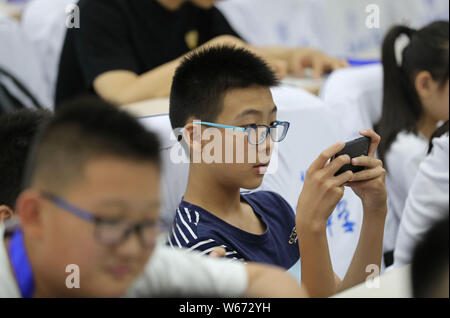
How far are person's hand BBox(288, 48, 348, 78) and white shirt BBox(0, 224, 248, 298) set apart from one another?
5.29 ft

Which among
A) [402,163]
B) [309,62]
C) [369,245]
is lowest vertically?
[402,163]

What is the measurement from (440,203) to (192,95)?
0.60 meters

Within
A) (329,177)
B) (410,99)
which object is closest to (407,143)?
(410,99)

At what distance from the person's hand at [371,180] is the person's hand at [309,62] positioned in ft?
4.06

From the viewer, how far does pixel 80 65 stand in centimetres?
191

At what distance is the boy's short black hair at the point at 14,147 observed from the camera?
937 millimetres

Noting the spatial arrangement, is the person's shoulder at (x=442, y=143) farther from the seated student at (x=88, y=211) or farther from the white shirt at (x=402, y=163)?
the seated student at (x=88, y=211)

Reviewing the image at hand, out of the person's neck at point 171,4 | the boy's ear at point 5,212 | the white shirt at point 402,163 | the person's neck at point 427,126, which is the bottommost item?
the white shirt at point 402,163

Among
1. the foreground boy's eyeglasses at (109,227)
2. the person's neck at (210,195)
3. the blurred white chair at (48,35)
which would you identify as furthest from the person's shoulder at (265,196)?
the blurred white chair at (48,35)

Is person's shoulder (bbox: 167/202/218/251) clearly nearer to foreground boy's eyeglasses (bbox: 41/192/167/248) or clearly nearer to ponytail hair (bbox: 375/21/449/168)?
foreground boy's eyeglasses (bbox: 41/192/167/248)

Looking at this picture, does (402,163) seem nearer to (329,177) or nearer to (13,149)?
(329,177)

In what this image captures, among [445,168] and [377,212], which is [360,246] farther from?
[445,168]

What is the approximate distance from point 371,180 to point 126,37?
115 cm

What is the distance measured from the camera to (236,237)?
106 cm
